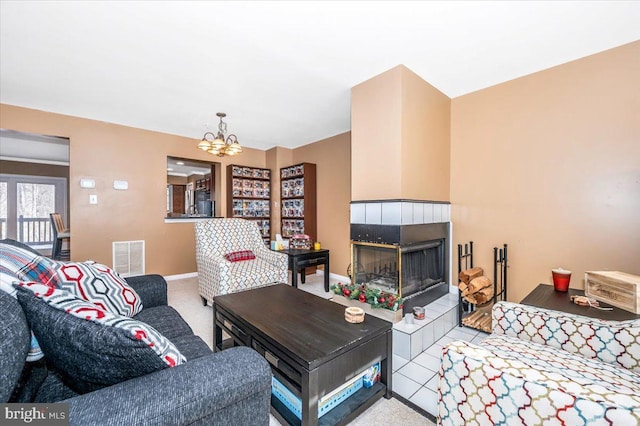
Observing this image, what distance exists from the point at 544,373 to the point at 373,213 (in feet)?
5.99

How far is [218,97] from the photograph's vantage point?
3115mm

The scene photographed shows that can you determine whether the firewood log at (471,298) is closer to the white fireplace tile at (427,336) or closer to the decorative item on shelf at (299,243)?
the white fireplace tile at (427,336)

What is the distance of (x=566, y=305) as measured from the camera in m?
1.71

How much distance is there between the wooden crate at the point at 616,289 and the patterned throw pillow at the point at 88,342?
2427mm

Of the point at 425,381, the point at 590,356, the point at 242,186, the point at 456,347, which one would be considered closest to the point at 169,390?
the point at 456,347

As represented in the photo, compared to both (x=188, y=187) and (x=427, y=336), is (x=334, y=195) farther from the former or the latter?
(x=188, y=187)

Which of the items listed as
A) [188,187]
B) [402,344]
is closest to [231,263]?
[402,344]

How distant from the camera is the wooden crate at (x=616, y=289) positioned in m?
1.56

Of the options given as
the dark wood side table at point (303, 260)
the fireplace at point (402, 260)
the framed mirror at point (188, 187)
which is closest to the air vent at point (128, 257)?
the framed mirror at point (188, 187)

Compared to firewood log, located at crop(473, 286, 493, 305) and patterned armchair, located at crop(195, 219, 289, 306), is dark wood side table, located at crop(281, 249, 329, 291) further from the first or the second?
firewood log, located at crop(473, 286, 493, 305)

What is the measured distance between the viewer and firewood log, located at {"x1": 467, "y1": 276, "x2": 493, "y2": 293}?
2504 millimetres

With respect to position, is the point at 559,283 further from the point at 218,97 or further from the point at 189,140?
the point at 189,140

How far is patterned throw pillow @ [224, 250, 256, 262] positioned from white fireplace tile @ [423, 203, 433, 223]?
216cm

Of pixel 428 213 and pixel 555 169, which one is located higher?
pixel 555 169
